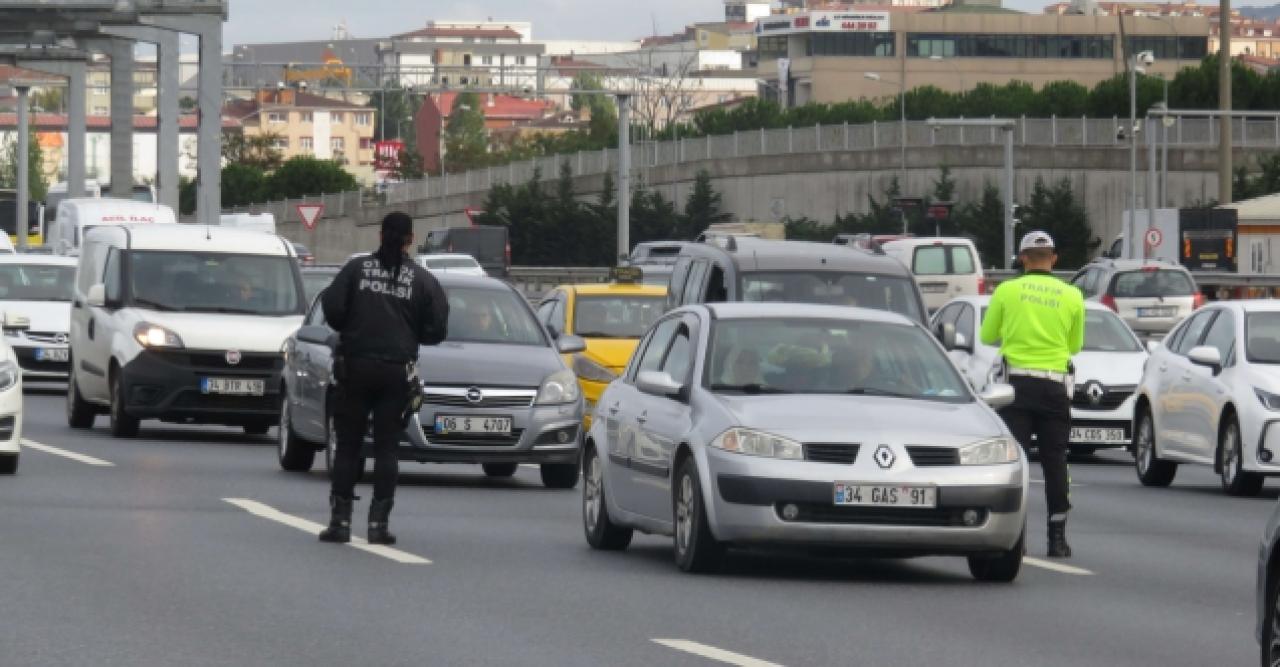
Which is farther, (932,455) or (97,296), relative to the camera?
(97,296)

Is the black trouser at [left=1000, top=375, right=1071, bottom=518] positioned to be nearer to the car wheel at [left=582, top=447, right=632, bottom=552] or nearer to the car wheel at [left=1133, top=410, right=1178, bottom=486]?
the car wheel at [left=582, top=447, right=632, bottom=552]

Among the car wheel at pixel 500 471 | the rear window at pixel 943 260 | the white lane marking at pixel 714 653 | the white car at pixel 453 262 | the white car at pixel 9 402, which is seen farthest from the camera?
the white car at pixel 453 262

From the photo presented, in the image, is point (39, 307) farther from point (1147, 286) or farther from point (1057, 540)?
point (1147, 286)

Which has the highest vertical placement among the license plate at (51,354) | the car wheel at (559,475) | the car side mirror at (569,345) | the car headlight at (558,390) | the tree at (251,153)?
the tree at (251,153)

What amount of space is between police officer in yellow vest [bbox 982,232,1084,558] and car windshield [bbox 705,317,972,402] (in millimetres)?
1345

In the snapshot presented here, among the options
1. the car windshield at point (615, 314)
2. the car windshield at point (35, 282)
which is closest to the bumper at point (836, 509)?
the car windshield at point (615, 314)

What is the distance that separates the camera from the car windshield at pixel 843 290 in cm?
2038

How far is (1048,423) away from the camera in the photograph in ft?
52.2

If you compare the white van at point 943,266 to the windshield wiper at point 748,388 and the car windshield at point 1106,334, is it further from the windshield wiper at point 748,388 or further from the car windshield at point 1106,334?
the windshield wiper at point 748,388

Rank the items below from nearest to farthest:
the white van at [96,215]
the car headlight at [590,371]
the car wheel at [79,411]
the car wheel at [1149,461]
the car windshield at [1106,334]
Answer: the car wheel at [1149,461]
the car headlight at [590,371]
the car wheel at [79,411]
the car windshield at [1106,334]
the white van at [96,215]

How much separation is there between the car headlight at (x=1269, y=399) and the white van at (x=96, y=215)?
1134 inches

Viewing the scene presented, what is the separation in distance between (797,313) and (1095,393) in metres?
12.5

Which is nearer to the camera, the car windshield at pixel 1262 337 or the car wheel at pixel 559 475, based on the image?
the car wheel at pixel 559 475

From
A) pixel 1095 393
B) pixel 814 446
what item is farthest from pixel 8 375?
pixel 1095 393
